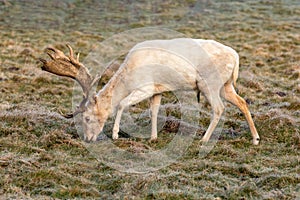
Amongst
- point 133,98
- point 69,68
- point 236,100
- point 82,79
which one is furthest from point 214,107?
point 69,68

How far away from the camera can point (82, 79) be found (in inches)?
366

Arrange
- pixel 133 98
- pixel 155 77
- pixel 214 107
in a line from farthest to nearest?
pixel 214 107, pixel 155 77, pixel 133 98

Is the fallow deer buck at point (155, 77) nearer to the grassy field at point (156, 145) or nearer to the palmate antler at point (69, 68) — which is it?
the palmate antler at point (69, 68)

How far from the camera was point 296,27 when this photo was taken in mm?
31312

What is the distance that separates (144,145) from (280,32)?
22352 mm

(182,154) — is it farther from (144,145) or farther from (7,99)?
(7,99)

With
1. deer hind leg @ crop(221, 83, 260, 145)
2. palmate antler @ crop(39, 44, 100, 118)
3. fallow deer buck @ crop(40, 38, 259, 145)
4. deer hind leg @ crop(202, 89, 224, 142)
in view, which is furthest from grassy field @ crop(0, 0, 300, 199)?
palmate antler @ crop(39, 44, 100, 118)

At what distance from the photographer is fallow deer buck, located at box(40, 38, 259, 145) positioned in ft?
30.8

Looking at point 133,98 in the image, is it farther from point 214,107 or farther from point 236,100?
point 236,100

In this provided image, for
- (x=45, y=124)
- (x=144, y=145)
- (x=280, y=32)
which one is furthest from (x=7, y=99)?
(x=280, y=32)

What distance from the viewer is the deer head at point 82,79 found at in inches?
361

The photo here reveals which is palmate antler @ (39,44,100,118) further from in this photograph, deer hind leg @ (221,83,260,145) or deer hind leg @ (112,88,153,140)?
deer hind leg @ (221,83,260,145)

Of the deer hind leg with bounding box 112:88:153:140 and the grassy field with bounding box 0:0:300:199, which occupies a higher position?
the deer hind leg with bounding box 112:88:153:140

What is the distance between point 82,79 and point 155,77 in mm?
1432
